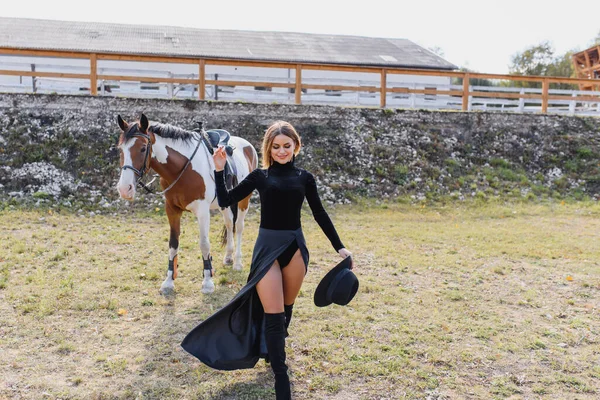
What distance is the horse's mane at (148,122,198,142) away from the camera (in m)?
5.47

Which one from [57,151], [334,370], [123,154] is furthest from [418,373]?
[57,151]

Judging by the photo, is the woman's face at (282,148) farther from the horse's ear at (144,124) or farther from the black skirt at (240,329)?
the horse's ear at (144,124)

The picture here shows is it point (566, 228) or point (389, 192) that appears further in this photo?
point (389, 192)

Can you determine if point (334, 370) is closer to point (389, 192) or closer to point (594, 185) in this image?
point (389, 192)

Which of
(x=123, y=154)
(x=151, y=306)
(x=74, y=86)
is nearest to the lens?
(x=123, y=154)

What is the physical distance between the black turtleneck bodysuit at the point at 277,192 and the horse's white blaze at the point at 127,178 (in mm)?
1726

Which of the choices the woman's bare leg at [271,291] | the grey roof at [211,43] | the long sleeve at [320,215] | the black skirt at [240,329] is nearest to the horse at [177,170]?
the black skirt at [240,329]

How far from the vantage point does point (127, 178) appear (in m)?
4.88

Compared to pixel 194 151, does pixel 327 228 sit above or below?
below

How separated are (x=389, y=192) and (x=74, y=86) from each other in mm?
15084

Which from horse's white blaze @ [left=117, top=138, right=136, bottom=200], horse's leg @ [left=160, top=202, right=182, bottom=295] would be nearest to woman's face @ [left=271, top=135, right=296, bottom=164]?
horse's white blaze @ [left=117, top=138, right=136, bottom=200]

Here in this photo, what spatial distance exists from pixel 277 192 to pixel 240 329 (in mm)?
1082

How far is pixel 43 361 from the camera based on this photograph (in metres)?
3.97

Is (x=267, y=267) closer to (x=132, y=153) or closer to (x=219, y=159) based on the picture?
(x=219, y=159)
